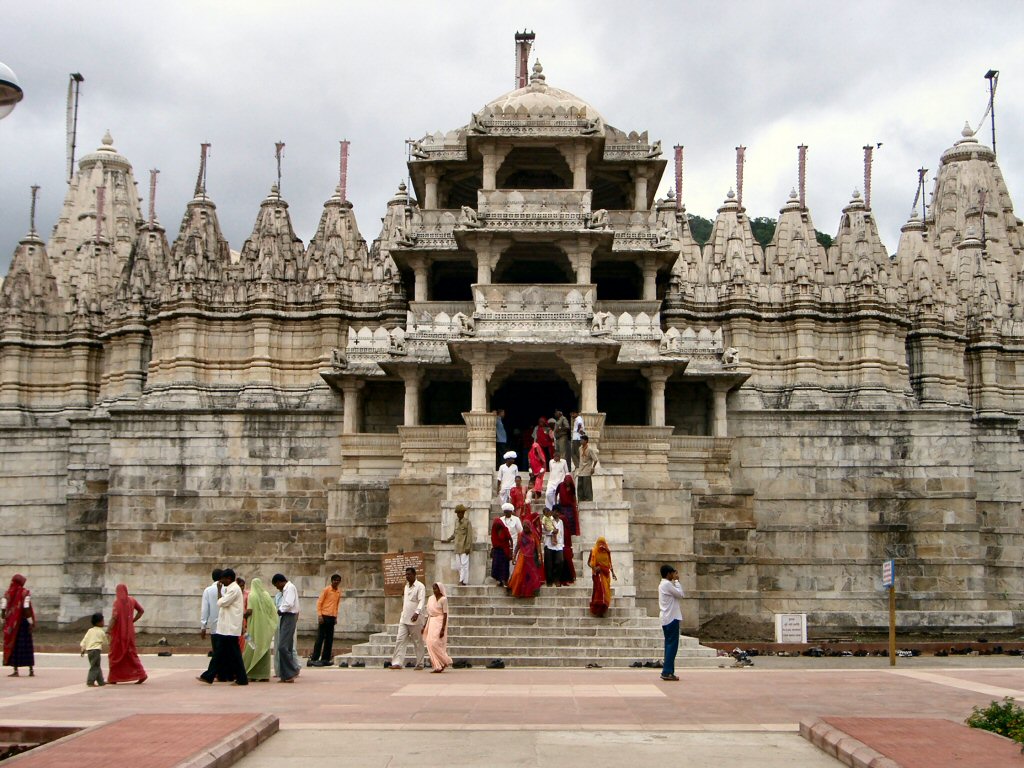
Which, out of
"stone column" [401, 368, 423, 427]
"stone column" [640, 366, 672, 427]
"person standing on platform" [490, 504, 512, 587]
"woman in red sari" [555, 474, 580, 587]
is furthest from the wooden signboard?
"stone column" [640, 366, 672, 427]

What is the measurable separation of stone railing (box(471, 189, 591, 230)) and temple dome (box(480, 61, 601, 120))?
243 centimetres

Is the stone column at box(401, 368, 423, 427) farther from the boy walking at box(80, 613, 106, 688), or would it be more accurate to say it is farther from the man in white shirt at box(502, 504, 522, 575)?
the boy walking at box(80, 613, 106, 688)

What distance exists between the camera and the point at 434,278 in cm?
3544

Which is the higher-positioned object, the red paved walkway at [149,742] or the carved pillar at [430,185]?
the carved pillar at [430,185]

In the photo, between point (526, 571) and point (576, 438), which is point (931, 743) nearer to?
point (526, 571)

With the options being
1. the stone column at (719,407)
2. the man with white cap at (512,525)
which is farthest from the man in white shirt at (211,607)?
the stone column at (719,407)

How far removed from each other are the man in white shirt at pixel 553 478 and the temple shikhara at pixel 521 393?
2.77 ft

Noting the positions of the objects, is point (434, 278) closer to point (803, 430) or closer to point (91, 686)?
point (803, 430)

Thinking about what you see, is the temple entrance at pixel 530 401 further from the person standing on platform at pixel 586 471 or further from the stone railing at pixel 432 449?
the person standing on platform at pixel 586 471

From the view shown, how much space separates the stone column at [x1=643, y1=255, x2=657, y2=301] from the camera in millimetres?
34062

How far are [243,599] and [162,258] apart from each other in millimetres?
25864

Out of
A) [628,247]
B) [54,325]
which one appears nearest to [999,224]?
→ [628,247]

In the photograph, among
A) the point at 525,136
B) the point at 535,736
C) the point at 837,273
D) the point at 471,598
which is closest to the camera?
the point at 535,736

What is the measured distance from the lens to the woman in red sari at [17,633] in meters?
19.4
